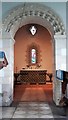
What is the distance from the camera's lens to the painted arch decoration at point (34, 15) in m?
7.04

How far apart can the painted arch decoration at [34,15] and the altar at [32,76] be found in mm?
6266

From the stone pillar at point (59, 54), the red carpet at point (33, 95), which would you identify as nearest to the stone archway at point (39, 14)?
the stone pillar at point (59, 54)

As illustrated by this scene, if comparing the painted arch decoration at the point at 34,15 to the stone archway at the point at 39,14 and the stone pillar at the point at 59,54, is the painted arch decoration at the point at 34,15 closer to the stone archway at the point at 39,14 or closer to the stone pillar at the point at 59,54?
the stone archway at the point at 39,14

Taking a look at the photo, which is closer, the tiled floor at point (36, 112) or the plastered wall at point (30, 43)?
the tiled floor at point (36, 112)

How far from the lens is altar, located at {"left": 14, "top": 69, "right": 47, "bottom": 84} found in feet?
44.2

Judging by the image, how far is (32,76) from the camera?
13.5 m

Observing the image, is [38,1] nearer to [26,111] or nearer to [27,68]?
[26,111]

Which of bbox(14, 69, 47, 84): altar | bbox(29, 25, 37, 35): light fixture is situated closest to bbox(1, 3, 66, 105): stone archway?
bbox(14, 69, 47, 84): altar

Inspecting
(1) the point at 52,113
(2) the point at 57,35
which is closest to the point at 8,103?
(1) the point at 52,113

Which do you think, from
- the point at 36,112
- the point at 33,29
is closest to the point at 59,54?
the point at 36,112

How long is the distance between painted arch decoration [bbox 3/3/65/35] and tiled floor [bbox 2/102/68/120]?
2.24 metres

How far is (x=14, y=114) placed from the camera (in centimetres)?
550

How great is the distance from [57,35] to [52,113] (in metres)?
2.42

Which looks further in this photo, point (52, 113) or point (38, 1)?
point (38, 1)
